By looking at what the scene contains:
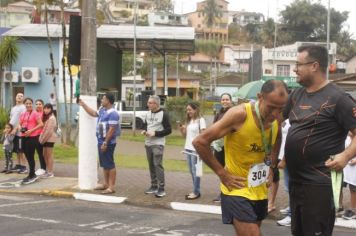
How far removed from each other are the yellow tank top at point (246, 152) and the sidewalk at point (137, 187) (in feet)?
14.7

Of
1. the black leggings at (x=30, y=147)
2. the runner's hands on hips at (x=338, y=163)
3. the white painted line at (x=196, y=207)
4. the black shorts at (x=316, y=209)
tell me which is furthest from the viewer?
the black leggings at (x=30, y=147)

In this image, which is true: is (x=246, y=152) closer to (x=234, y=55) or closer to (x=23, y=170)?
(x=23, y=170)

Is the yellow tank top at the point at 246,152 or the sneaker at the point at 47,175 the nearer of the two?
the yellow tank top at the point at 246,152

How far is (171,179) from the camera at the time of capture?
41.5 feet

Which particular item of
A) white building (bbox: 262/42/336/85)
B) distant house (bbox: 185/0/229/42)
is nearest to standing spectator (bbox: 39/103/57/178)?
white building (bbox: 262/42/336/85)

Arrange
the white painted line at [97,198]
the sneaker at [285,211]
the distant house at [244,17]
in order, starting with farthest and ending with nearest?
the distant house at [244,17], the white painted line at [97,198], the sneaker at [285,211]

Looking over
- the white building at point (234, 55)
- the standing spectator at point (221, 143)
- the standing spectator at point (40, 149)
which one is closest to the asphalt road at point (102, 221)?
the standing spectator at point (221, 143)

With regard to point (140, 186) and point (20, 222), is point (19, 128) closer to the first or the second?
point (140, 186)

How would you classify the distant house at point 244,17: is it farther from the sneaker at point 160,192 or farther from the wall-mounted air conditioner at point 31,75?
the sneaker at point 160,192

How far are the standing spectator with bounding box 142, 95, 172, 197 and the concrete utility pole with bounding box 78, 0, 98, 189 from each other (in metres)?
1.28

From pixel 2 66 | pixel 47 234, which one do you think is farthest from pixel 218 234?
pixel 2 66

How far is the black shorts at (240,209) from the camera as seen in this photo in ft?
14.7

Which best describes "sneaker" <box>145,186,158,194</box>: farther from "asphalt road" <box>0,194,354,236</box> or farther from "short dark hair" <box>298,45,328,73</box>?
"short dark hair" <box>298,45,328,73</box>

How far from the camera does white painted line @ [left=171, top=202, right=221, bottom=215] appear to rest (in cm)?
931
